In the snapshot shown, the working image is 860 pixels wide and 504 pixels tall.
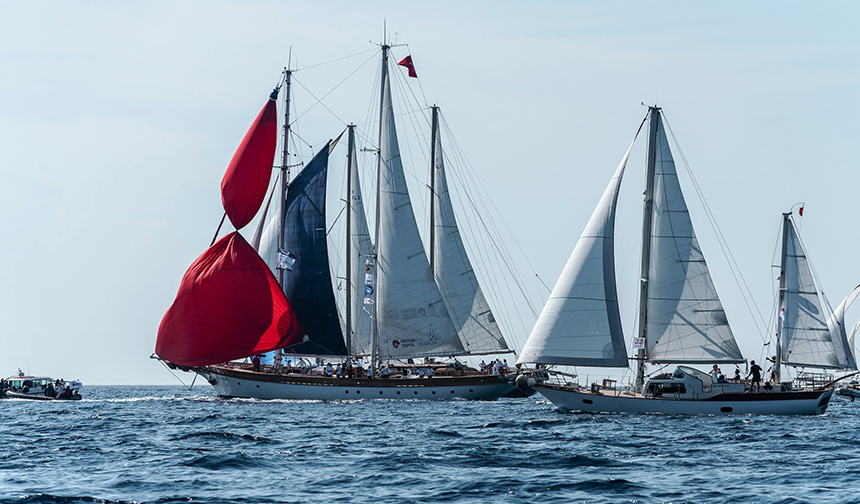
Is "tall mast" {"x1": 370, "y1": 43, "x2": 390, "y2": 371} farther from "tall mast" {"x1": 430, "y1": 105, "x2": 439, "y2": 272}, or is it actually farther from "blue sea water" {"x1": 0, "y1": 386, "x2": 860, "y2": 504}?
"blue sea water" {"x1": 0, "y1": 386, "x2": 860, "y2": 504}

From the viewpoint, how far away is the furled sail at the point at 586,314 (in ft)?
154

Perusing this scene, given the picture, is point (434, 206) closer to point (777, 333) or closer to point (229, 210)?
point (229, 210)

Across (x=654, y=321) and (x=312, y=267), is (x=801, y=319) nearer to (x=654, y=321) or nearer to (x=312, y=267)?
(x=654, y=321)

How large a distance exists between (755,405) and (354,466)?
24691 mm

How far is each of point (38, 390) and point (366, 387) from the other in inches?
1398

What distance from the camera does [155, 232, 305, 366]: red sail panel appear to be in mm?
58656

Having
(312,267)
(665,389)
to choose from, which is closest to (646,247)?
(665,389)

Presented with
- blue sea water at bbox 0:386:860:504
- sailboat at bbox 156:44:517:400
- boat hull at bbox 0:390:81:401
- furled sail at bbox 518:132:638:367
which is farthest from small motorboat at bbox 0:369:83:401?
furled sail at bbox 518:132:638:367

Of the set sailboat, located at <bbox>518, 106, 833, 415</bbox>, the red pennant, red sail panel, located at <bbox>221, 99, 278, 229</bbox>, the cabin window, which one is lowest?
the cabin window

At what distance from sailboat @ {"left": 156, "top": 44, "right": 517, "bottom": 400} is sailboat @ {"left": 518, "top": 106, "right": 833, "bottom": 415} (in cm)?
1628

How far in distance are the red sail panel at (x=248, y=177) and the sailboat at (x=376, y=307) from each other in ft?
1.48

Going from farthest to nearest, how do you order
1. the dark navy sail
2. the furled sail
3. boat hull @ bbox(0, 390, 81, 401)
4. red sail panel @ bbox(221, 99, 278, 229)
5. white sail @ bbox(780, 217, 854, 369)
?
boat hull @ bbox(0, 390, 81, 401) → the dark navy sail → red sail panel @ bbox(221, 99, 278, 229) → white sail @ bbox(780, 217, 854, 369) → the furled sail

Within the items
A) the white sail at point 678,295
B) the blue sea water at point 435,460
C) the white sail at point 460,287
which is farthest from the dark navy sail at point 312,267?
the white sail at point 678,295

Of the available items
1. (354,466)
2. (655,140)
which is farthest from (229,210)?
(354,466)
